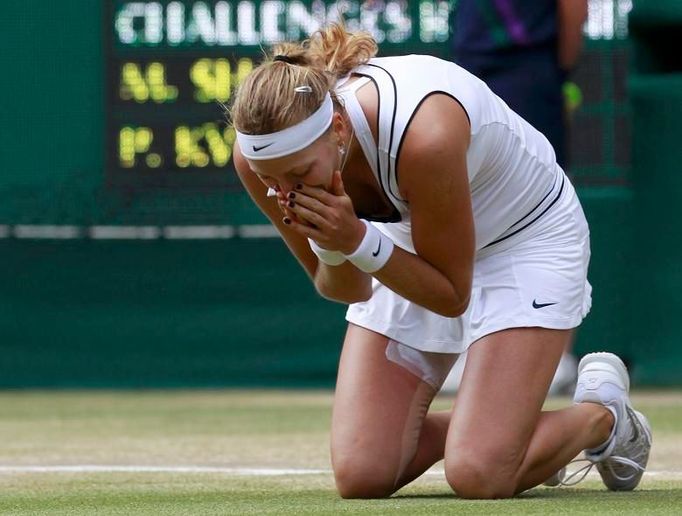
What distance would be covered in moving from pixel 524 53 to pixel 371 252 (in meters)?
A: 2.89

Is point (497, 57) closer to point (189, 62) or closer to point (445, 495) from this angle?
point (189, 62)

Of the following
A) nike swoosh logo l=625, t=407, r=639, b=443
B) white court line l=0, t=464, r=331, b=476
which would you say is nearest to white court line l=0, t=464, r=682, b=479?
white court line l=0, t=464, r=331, b=476

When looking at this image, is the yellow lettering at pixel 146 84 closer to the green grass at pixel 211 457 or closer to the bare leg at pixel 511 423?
the green grass at pixel 211 457

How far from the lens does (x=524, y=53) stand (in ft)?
19.4

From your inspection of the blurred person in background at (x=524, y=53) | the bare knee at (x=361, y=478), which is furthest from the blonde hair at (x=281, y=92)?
the blurred person in background at (x=524, y=53)

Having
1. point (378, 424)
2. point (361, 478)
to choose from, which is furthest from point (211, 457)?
point (361, 478)

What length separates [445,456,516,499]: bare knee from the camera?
11.2 ft

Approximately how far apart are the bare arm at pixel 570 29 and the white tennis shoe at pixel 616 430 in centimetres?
228

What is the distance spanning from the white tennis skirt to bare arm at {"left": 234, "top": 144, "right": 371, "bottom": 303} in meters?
0.26

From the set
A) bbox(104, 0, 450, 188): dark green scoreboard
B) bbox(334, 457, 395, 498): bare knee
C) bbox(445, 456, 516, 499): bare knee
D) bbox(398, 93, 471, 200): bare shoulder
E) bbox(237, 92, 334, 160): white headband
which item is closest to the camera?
bbox(237, 92, 334, 160): white headband

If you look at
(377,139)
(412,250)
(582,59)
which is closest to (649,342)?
(582,59)

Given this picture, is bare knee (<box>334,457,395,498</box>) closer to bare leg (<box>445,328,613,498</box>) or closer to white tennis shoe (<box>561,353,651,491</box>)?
bare leg (<box>445,328,613,498</box>)

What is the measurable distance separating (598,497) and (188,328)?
3.48 meters

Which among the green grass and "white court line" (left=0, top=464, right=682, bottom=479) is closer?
the green grass
